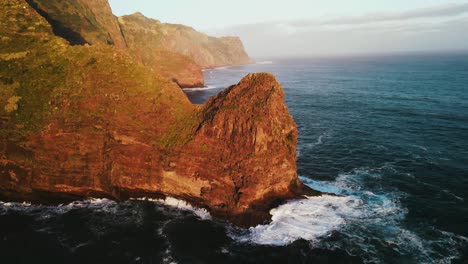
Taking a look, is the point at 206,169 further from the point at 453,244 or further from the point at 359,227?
the point at 453,244

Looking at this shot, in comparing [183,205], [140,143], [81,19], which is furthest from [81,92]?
[81,19]

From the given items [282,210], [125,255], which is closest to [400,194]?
[282,210]

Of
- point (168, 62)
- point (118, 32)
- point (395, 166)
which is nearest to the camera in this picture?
point (395, 166)

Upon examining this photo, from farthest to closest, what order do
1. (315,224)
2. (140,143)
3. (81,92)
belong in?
1. (81,92)
2. (140,143)
3. (315,224)

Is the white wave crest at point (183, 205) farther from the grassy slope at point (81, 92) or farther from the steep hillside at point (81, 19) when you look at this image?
the steep hillside at point (81, 19)

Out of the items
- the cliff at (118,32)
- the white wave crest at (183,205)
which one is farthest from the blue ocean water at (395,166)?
the cliff at (118,32)

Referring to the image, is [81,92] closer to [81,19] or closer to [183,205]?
[183,205]

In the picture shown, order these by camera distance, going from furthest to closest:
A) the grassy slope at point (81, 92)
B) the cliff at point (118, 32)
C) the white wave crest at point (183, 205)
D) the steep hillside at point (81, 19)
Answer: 1. the cliff at point (118, 32)
2. the steep hillside at point (81, 19)
3. the grassy slope at point (81, 92)
4. the white wave crest at point (183, 205)

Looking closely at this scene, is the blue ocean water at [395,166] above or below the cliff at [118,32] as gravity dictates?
below
